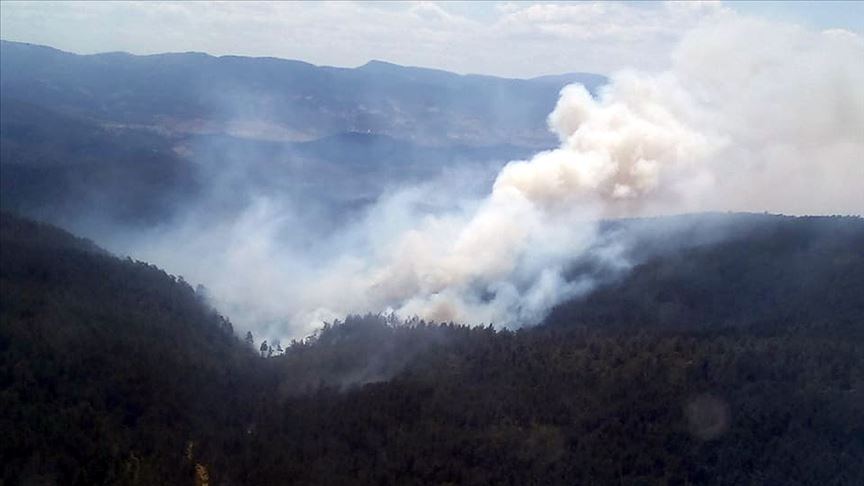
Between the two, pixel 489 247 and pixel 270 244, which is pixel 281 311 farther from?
pixel 270 244

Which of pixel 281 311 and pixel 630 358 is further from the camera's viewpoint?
pixel 281 311

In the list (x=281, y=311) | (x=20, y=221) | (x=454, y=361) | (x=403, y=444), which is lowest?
(x=403, y=444)

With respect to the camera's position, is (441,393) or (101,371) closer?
(441,393)

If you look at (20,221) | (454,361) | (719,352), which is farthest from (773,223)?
(20,221)

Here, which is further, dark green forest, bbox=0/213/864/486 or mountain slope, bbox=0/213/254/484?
mountain slope, bbox=0/213/254/484

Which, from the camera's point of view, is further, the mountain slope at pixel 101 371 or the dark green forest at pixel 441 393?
the mountain slope at pixel 101 371

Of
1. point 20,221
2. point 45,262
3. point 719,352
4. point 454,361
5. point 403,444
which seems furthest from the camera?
point 20,221

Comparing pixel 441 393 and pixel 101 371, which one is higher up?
pixel 101 371

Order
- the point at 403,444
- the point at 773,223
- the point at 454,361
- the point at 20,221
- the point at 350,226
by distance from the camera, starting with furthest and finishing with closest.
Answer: the point at 350,226 → the point at 20,221 → the point at 773,223 → the point at 454,361 → the point at 403,444
